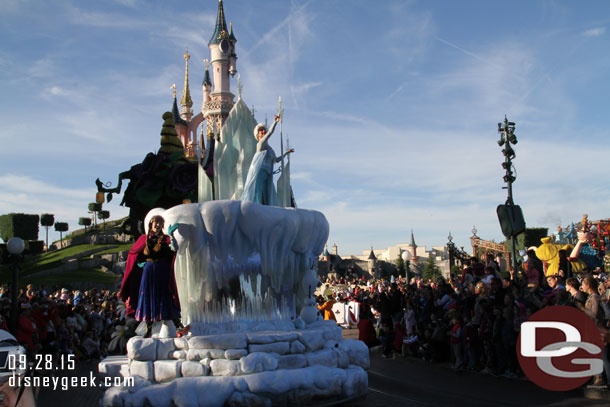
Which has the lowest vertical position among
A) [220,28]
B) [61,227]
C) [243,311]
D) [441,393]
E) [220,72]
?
[441,393]

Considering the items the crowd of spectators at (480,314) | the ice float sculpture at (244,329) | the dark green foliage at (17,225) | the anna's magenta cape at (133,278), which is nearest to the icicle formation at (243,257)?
the ice float sculpture at (244,329)

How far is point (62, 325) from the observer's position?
15.3 meters

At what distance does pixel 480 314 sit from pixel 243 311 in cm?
482

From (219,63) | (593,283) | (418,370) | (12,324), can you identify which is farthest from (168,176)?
(219,63)

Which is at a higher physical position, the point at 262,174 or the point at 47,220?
the point at 47,220

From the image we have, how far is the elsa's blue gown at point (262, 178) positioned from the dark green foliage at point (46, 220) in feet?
254

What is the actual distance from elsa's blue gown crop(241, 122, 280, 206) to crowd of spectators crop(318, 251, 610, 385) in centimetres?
477

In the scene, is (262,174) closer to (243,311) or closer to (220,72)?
(243,311)

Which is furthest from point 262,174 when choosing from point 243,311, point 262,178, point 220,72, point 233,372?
point 220,72

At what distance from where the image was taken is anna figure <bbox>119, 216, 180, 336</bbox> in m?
8.07

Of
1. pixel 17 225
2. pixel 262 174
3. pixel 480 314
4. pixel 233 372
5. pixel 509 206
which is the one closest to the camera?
pixel 233 372

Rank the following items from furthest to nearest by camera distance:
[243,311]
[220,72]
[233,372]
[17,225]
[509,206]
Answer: [220,72] < [17,225] < [509,206] < [243,311] < [233,372]

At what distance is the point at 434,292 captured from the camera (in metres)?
14.0

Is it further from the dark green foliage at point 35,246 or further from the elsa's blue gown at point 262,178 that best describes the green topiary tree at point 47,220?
the elsa's blue gown at point 262,178
